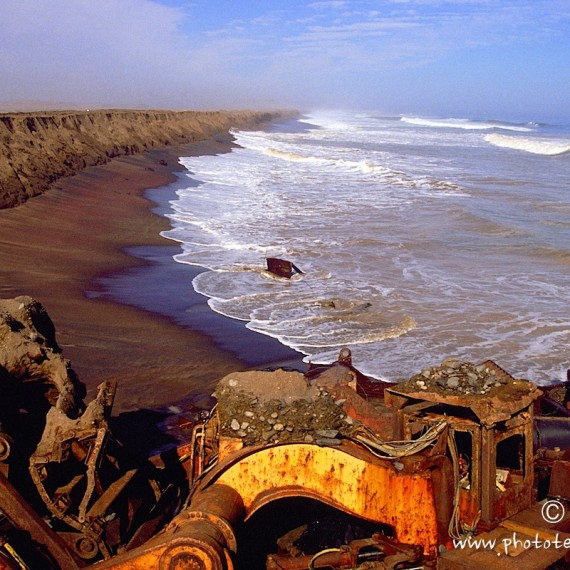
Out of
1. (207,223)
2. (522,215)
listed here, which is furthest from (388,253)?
(522,215)

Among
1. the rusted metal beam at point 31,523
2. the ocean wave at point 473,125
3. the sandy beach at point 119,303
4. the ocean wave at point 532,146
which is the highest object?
the ocean wave at point 473,125

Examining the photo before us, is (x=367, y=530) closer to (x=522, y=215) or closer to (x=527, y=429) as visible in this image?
(x=527, y=429)

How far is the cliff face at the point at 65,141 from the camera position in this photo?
78.2 ft

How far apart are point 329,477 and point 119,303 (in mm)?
10350

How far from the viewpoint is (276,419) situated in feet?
17.3

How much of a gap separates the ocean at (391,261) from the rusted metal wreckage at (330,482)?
19.5 feet

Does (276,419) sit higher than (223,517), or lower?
higher

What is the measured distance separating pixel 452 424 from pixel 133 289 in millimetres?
11692

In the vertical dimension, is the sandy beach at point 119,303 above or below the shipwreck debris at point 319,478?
below

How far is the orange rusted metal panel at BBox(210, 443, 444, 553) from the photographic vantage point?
16.3 feet

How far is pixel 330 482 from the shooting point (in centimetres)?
501

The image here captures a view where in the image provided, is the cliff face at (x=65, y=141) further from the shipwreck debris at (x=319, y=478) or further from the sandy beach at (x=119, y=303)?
the shipwreck debris at (x=319, y=478)

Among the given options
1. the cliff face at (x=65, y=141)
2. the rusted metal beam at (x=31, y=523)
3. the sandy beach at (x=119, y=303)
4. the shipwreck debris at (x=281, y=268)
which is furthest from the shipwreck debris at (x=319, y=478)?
the cliff face at (x=65, y=141)

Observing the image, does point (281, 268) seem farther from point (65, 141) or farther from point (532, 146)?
point (532, 146)
